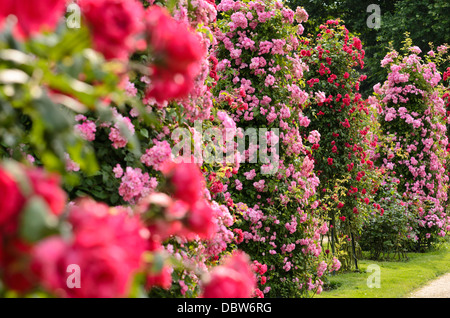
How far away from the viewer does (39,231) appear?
27.3 inches

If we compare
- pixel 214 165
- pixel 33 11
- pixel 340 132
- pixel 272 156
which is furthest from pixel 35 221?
pixel 340 132

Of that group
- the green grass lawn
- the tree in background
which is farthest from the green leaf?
the tree in background

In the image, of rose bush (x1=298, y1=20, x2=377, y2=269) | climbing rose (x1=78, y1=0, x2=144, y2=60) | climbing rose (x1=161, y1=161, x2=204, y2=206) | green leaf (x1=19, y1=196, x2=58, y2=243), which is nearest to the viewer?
green leaf (x1=19, y1=196, x2=58, y2=243)

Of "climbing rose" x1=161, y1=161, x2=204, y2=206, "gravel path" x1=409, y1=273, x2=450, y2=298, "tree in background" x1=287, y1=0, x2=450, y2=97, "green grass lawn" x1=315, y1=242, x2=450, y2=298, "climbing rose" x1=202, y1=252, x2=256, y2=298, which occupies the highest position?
"tree in background" x1=287, y1=0, x2=450, y2=97

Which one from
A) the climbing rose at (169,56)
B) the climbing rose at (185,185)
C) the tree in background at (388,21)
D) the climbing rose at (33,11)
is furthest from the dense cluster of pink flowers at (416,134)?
the climbing rose at (33,11)

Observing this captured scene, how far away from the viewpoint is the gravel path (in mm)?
5934

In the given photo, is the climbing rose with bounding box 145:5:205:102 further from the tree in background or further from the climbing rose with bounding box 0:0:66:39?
the tree in background

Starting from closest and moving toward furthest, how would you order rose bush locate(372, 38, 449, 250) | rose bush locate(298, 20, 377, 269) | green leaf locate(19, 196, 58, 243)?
green leaf locate(19, 196, 58, 243), rose bush locate(298, 20, 377, 269), rose bush locate(372, 38, 449, 250)

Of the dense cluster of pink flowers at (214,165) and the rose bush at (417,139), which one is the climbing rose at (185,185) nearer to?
the dense cluster of pink flowers at (214,165)

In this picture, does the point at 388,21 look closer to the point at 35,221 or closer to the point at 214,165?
the point at 214,165

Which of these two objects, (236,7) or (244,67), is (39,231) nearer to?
(244,67)

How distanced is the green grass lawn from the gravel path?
3.5 inches

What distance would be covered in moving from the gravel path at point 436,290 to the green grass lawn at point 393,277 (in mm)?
89
